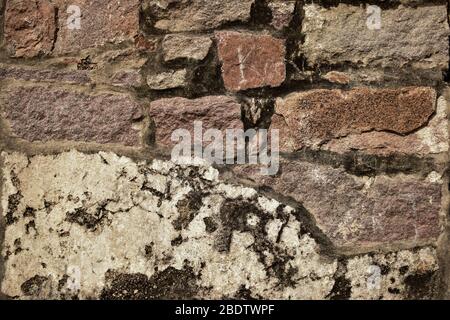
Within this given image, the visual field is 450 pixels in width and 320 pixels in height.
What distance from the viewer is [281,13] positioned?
125 centimetres

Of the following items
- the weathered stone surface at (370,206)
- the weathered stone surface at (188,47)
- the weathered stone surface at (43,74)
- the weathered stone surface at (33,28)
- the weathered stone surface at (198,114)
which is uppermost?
the weathered stone surface at (33,28)

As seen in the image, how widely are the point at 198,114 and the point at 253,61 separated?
0.62 feet

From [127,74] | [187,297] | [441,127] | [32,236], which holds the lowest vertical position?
[187,297]

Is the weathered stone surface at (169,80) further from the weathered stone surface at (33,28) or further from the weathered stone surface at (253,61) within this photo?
the weathered stone surface at (33,28)

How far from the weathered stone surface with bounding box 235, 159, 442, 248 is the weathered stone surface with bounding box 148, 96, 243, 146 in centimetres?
22

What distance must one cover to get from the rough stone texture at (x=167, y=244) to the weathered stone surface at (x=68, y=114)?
59 mm

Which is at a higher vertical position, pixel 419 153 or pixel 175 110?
pixel 175 110

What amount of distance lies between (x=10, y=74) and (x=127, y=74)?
0.31 metres

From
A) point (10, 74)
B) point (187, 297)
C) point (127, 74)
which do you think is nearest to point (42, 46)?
point (10, 74)

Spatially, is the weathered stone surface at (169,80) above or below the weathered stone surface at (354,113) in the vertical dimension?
above

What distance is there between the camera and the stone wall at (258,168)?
4.02 ft

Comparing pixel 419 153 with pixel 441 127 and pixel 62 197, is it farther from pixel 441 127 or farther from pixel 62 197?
pixel 62 197

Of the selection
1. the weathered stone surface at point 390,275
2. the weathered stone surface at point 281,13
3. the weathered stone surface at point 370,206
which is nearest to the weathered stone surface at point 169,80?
the weathered stone surface at point 281,13

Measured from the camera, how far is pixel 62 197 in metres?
1.28
